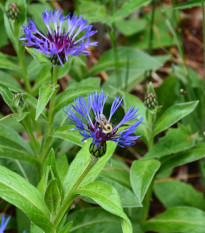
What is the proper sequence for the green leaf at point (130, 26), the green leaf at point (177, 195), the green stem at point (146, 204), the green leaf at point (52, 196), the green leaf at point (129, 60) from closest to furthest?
the green leaf at point (52, 196), the green stem at point (146, 204), the green leaf at point (177, 195), the green leaf at point (129, 60), the green leaf at point (130, 26)

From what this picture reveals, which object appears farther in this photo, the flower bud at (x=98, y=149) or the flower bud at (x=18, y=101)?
the flower bud at (x=18, y=101)

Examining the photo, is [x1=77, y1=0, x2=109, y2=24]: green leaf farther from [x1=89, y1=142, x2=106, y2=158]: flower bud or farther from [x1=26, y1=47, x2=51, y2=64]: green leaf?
[x1=89, y1=142, x2=106, y2=158]: flower bud

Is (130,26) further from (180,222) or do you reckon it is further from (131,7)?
(180,222)

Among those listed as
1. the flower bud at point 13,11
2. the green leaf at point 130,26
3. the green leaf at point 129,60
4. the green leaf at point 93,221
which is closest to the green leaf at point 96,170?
the green leaf at point 93,221

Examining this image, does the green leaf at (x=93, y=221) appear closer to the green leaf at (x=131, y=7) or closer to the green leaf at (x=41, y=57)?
the green leaf at (x=41, y=57)

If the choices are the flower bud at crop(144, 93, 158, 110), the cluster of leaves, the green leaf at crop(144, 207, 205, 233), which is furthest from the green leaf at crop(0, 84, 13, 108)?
the green leaf at crop(144, 207, 205, 233)
